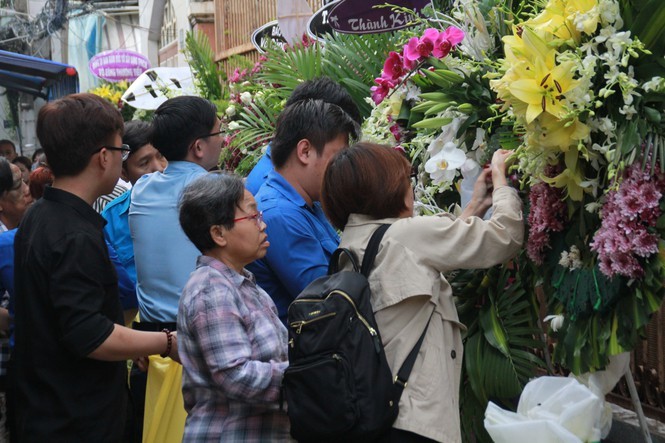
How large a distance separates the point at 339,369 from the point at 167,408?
4.00ft

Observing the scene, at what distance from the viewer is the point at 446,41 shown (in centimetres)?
313

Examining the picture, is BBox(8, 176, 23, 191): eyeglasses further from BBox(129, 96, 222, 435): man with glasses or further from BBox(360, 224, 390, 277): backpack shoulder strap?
BBox(360, 224, 390, 277): backpack shoulder strap

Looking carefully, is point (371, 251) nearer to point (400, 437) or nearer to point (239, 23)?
point (400, 437)

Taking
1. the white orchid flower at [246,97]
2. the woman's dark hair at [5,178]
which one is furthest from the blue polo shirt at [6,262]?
the white orchid flower at [246,97]

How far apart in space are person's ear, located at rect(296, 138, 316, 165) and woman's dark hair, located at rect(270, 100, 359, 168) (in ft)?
0.04

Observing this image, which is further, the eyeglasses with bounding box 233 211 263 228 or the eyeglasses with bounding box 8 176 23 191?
the eyeglasses with bounding box 8 176 23 191

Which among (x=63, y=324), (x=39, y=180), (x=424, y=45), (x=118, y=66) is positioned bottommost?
(x=118, y=66)

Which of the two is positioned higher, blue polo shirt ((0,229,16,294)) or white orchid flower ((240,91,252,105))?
white orchid flower ((240,91,252,105))

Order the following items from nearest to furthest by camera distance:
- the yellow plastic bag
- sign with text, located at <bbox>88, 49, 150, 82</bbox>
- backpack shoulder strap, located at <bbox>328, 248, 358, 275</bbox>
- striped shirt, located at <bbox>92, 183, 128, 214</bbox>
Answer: backpack shoulder strap, located at <bbox>328, 248, 358, 275</bbox>
the yellow plastic bag
striped shirt, located at <bbox>92, 183, 128, 214</bbox>
sign with text, located at <bbox>88, 49, 150, 82</bbox>

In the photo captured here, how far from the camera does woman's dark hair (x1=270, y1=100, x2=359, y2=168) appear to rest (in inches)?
132

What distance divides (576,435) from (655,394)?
6.86ft

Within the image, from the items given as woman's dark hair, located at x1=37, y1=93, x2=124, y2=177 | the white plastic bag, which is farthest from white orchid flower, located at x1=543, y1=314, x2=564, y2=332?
woman's dark hair, located at x1=37, y1=93, x2=124, y2=177

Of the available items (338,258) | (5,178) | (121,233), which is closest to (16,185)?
(5,178)

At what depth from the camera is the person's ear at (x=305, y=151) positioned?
3.37 meters
